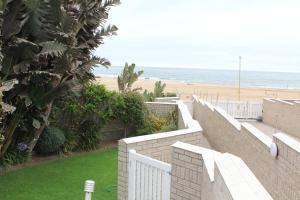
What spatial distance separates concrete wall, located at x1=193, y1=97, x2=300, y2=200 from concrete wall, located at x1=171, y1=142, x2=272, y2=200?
1494 millimetres

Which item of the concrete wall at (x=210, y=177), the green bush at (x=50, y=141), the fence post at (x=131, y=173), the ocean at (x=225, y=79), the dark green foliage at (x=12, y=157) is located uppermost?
the ocean at (x=225, y=79)

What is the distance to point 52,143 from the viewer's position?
13.8m

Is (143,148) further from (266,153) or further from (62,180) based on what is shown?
(62,180)

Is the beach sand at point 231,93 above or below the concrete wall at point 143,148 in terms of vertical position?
below

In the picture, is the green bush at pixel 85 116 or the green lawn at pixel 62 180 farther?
the green bush at pixel 85 116

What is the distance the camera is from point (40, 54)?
10.8 meters

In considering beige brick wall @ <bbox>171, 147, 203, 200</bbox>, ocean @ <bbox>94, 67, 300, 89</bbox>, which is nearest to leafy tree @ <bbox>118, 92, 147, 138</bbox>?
beige brick wall @ <bbox>171, 147, 203, 200</bbox>

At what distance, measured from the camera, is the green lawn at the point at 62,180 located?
32.7ft

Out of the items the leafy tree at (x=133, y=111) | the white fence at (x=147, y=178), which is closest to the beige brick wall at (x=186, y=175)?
the white fence at (x=147, y=178)

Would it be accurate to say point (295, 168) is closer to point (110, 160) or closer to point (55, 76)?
point (55, 76)

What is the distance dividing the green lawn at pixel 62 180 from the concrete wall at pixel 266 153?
323 cm

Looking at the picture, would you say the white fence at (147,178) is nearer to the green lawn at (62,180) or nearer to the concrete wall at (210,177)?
the concrete wall at (210,177)

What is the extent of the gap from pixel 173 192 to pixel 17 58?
260 inches

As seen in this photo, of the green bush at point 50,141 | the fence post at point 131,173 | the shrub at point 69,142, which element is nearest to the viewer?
the fence post at point 131,173
